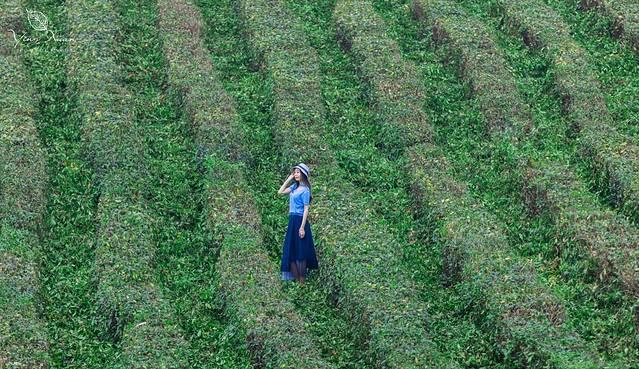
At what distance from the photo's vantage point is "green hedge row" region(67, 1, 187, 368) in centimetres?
1319

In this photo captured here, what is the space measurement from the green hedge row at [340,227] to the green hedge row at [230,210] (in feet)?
2.00

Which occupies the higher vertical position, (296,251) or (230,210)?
(296,251)

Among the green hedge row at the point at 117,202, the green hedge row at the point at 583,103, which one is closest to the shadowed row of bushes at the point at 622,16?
the green hedge row at the point at 583,103

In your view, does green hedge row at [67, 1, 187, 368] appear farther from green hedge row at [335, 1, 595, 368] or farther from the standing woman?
green hedge row at [335, 1, 595, 368]

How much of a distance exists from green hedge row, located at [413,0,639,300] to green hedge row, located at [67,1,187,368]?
4469 millimetres

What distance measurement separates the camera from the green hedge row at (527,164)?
14.4 m

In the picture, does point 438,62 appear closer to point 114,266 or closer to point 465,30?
point 465,30

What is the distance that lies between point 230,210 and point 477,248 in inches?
111

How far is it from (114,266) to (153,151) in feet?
9.37

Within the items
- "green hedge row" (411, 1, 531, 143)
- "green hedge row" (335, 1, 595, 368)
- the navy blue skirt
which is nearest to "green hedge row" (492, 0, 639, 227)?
"green hedge row" (411, 1, 531, 143)

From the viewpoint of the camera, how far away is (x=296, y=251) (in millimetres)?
14344

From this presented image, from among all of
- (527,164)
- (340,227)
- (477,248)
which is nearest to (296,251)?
(340,227)

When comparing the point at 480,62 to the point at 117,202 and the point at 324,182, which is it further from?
the point at 117,202

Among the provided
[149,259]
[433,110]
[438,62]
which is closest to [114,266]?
[149,259]
